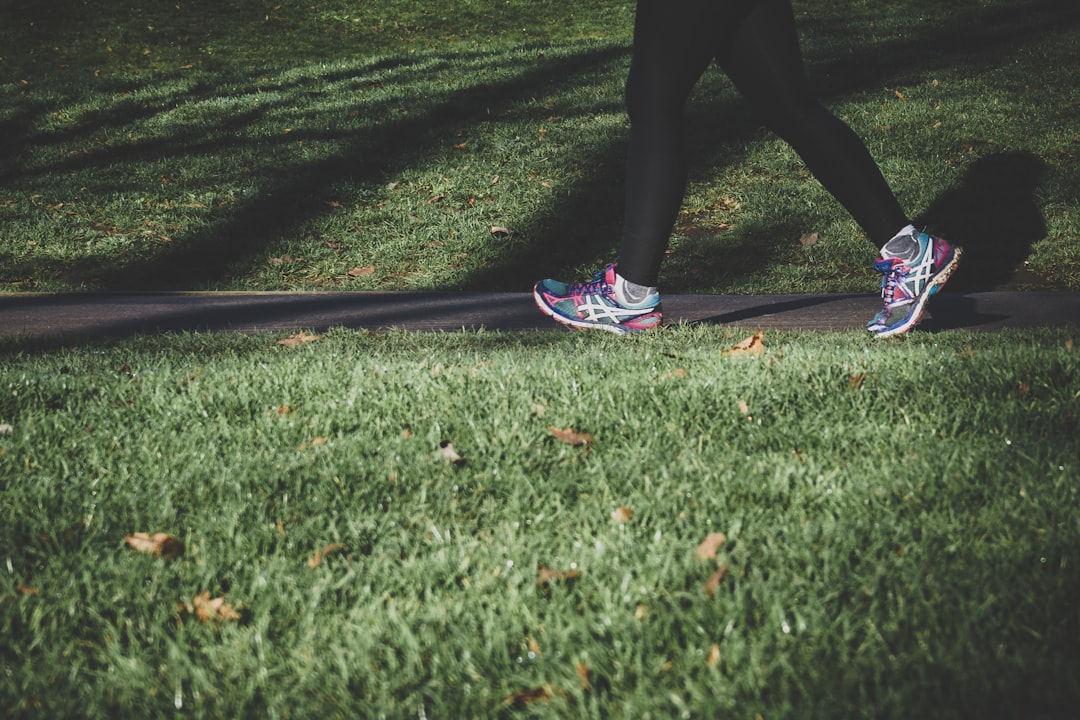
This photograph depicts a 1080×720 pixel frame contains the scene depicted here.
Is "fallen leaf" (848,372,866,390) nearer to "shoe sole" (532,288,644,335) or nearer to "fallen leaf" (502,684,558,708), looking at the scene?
"shoe sole" (532,288,644,335)

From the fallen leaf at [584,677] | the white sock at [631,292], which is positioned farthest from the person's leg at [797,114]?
the fallen leaf at [584,677]

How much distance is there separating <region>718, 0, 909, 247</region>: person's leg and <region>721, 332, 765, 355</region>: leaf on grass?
57cm

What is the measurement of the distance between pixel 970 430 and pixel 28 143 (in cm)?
971

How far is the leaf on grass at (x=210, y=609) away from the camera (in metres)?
1.68

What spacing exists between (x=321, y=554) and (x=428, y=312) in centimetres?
291

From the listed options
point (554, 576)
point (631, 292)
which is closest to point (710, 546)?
point (554, 576)

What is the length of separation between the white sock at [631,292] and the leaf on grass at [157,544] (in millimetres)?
1942

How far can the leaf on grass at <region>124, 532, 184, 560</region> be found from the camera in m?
1.91

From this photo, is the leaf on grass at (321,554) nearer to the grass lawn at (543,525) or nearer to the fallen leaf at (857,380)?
the grass lawn at (543,525)

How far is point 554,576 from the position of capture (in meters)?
1.75

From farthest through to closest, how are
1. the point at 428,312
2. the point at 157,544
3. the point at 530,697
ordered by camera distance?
1. the point at 428,312
2. the point at 157,544
3. the point at 530,697

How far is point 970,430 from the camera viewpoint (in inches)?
93.6

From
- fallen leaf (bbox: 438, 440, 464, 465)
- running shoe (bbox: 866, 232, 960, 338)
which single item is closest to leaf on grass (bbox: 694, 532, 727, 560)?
fallen leaf (bbox: 438, 440, 464, 465)

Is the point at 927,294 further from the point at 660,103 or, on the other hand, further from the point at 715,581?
the point at 715,581
